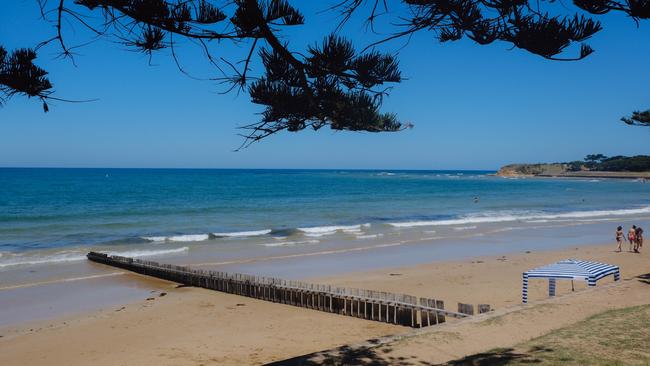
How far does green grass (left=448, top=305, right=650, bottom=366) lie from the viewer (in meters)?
6.52

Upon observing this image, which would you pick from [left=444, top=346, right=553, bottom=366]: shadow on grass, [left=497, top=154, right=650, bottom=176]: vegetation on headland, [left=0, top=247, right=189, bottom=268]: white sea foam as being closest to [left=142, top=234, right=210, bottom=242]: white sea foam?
[left=0, top=247, right=189, bottom=268]: white sea foam

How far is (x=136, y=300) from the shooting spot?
1510cm

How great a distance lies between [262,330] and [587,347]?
699 centimetres

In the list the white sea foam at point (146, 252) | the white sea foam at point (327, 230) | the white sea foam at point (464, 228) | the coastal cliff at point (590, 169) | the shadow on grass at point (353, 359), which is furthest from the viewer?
the coastal cliff at point (590, 169)

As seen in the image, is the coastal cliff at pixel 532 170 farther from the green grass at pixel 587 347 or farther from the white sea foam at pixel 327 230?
the green grass at pixel 587 347

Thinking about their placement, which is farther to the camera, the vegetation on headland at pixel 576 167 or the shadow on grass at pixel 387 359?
the vegetation on headland at pixel 576 167

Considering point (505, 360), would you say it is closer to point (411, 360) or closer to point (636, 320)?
point (411, 360)

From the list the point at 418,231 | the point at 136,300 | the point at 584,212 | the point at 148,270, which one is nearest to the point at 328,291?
the point at 136,300

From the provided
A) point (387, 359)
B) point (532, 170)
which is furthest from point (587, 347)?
point (532, 170)

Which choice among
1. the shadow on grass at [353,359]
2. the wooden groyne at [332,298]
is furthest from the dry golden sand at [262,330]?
the wooden groyne at [332,298]

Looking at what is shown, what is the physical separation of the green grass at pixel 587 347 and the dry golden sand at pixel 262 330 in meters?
0.56

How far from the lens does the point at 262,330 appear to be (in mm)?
11797

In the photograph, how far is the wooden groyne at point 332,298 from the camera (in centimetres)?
1116

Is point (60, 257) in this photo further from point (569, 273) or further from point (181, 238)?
point (569, 273)
